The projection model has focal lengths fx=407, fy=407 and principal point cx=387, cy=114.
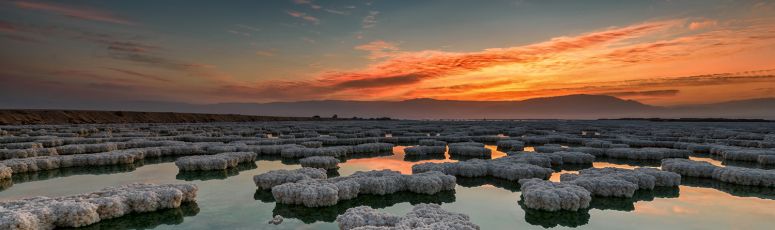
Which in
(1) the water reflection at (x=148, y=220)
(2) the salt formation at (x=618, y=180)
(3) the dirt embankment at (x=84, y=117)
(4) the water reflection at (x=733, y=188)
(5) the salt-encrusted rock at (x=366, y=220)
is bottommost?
(1) the water reflection at (x=148, y=220)

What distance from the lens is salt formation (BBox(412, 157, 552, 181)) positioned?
25.6m

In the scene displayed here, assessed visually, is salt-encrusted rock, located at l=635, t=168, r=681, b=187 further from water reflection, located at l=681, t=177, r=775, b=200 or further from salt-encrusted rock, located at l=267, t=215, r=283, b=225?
salt-encrusted rock, located at l=267, t=215, r=283, b=225

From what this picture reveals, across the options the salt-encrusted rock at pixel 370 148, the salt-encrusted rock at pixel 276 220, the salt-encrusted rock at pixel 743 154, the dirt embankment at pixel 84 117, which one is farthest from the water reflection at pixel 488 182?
the dirt embankment at pixel 84 117

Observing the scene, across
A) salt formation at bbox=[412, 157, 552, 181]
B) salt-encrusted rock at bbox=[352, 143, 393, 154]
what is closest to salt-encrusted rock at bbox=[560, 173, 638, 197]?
salt formation at bbox=[412, 157, 552, 181]

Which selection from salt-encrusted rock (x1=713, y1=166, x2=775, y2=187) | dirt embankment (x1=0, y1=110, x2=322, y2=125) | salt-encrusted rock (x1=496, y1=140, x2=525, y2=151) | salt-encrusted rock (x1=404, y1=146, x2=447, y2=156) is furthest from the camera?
dirt embankment (x1=0, y1=110, x2=322, y2=125)

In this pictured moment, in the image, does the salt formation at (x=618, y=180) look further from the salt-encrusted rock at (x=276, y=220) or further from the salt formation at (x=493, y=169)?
the salt-encrusted rock at (x=276, y=220)

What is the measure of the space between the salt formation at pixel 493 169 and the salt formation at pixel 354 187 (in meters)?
3.74

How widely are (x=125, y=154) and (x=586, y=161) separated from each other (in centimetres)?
3786

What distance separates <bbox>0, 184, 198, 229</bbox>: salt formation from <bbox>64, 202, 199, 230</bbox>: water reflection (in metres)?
0.25

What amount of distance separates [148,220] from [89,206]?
210 cm

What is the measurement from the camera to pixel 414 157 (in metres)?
39.5

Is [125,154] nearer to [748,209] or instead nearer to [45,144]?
[45,144]

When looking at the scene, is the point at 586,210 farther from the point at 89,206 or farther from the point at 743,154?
the point at 743,154

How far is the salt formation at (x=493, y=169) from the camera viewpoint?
25594mm
